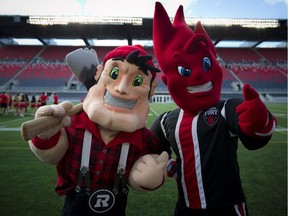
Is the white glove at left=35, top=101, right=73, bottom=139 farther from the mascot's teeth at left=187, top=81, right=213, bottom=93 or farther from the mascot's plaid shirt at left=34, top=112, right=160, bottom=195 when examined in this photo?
the mascot's teeth at left=187, top=81, right=213, bottom=93

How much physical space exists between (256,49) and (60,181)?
104ft

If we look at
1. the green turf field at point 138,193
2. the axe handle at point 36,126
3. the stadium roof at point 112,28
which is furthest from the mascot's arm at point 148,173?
the stadium roof at point 112,28

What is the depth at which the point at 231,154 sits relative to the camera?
1555mm

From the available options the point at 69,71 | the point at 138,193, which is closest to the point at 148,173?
the point at 138,193

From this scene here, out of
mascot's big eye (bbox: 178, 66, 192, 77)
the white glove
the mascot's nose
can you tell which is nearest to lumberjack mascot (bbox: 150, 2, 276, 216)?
mascot's big eye (bbox: 178, 66, 192, 77)

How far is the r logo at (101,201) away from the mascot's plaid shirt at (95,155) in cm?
4

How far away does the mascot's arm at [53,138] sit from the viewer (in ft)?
4.38

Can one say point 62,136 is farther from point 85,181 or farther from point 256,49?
point 256,49

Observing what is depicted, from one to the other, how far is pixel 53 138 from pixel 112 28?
71.3 ft

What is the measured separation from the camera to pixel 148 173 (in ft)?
5.01

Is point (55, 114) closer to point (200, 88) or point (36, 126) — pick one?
point (36, 126)

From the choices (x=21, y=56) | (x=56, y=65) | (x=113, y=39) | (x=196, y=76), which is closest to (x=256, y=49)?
(x=113, y=39)

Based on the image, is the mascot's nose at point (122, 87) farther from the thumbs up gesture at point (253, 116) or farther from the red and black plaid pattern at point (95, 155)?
the thumbs up gesture at point (253, 116)

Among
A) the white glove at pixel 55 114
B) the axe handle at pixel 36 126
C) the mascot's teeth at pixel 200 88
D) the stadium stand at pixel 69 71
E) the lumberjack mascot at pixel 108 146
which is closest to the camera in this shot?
the axe handle at pixel 36 126
